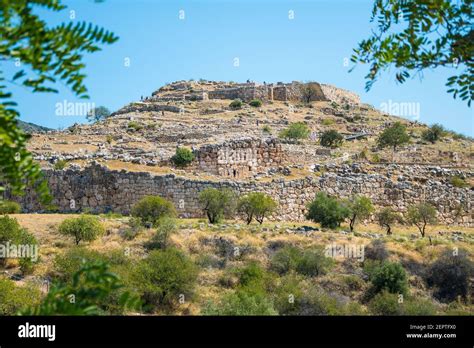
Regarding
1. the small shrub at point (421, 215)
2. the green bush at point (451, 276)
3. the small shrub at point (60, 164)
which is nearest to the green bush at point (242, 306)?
the green bush at point (451, 276)

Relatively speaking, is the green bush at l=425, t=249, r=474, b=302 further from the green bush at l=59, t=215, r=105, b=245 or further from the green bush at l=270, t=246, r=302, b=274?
the green bush at l=59, t=215, r=105, b=245

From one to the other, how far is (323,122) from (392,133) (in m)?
15.6

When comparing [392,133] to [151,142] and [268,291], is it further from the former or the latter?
[268,291]

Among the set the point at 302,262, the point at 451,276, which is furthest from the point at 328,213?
the point at 451,276

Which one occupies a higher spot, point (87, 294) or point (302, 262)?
point (87, 294)

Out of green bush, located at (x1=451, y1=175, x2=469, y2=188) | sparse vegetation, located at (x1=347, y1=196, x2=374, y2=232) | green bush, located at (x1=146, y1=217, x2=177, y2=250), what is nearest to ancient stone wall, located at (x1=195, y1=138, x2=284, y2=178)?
sparse vegetation, located at (x1=347, y1=196, x2=374, y2=232)

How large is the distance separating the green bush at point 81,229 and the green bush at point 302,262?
14.9 feet

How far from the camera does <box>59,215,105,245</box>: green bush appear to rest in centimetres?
1523

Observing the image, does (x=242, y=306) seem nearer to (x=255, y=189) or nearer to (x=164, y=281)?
(x=164, y=281)

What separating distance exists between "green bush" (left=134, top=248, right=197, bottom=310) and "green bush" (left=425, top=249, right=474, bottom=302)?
550cm

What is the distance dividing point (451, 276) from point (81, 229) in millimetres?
8880

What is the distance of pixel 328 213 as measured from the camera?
1831 centimetres

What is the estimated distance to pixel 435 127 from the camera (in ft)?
148
